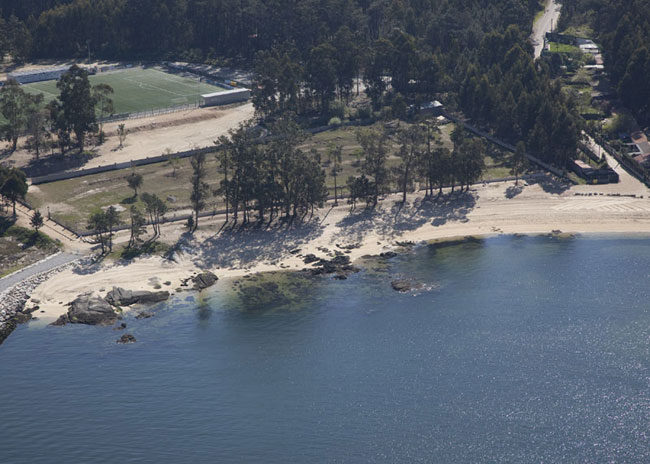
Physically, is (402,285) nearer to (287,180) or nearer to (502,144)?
(287,180)

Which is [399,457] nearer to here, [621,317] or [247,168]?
[621,317]

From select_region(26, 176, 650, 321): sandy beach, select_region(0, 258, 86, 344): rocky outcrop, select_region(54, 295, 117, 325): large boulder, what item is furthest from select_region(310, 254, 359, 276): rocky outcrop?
select_region(0, 258, 86, 344): rocky outcrop

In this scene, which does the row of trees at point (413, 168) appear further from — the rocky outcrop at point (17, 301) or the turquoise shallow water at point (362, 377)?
the rocky outcrop at point (17, 301)

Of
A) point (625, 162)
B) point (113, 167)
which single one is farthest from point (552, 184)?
point (113, 167)

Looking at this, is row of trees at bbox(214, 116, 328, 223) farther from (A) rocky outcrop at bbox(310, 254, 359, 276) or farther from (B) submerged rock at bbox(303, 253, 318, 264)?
(A) rocky outcrop at bbox(310, 254, 359, 276)

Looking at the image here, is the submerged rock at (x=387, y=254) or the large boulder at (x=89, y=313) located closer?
the large boulder at (x=89, y=313)

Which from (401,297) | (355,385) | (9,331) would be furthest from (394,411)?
(9,331)

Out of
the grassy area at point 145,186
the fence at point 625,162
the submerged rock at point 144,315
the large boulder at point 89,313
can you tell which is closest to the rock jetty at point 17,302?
the large boulder at point 89,313
